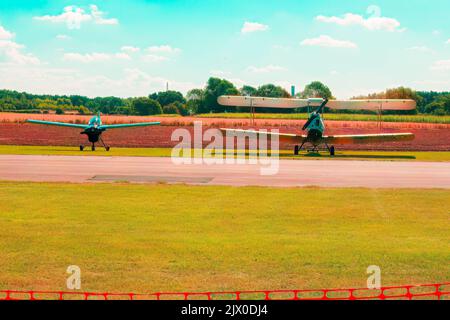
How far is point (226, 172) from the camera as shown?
26562 mm

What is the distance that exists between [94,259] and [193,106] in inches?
5948

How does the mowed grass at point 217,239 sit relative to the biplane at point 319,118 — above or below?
below

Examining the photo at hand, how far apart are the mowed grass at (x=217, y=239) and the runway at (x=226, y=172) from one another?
3677 mm

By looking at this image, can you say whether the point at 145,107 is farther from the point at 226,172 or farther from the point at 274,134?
the point at 226,172

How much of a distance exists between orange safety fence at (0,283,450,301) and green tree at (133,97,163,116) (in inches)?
5805

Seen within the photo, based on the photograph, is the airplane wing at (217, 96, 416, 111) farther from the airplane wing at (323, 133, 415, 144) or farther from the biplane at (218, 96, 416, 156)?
the airplane wing at (323, 133, 415, 144)

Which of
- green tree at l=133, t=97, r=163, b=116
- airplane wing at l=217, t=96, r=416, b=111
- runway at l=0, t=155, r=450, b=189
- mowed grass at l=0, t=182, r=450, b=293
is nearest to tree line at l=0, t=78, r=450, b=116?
green tree at l=133, t=97, r=163, b=116

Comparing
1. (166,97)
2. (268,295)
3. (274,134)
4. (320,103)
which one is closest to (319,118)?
(320,103)

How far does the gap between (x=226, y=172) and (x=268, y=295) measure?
60.6ft

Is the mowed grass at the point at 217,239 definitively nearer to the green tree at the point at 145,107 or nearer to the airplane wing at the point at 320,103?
the airplane wing at the point at 320,103

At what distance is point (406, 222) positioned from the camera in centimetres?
1412

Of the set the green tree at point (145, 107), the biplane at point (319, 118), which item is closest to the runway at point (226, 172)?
the biplane at point (319, 118)

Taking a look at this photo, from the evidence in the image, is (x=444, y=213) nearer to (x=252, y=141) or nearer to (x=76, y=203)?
(x=76, y=203)

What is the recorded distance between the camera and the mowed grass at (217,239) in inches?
356
